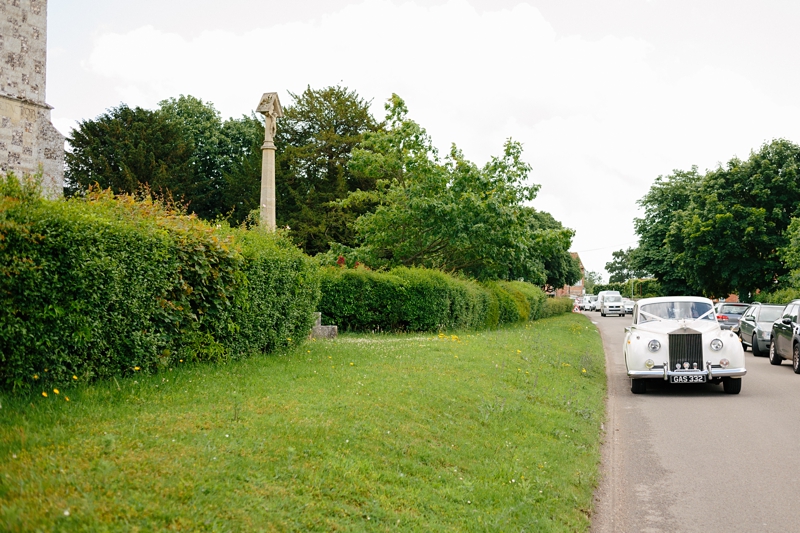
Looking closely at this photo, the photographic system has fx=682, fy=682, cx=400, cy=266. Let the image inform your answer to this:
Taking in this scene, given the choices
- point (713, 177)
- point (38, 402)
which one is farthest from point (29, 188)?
point (713, 177)

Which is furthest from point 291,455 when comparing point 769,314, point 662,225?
point 662,225

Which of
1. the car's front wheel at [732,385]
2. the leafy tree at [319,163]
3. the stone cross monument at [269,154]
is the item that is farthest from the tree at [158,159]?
the car's front wheel at [732,385]

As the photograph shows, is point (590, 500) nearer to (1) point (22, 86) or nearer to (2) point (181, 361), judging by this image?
(2) point (181, 361)

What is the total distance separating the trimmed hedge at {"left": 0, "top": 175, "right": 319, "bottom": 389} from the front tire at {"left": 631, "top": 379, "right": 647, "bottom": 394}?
23.7 ft

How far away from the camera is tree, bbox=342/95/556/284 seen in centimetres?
2458

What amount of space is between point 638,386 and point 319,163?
36.3m

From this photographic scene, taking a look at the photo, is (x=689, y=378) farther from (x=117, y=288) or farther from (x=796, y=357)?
(x=117, y=288)

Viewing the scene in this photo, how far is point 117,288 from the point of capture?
7.48m

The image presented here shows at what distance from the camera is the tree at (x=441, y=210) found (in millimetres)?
24578

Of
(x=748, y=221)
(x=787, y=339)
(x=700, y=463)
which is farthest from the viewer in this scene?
(x=748, y=221)

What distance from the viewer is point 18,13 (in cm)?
2725

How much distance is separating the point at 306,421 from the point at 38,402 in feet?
8.00

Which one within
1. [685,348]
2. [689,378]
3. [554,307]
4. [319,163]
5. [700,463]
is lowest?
[700,463]

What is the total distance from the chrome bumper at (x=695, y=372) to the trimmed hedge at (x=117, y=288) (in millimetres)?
7165
